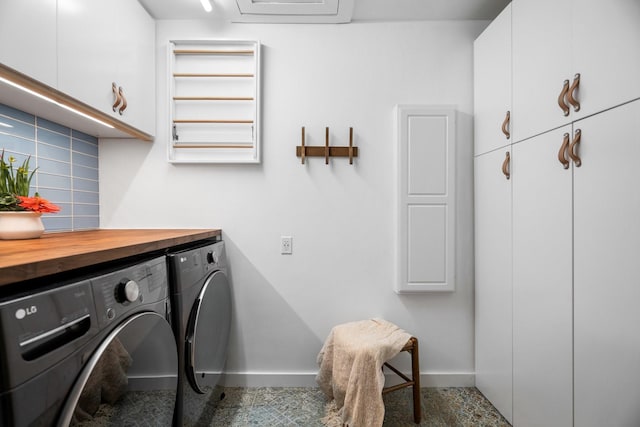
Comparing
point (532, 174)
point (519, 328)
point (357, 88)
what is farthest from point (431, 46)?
point (519, 328)

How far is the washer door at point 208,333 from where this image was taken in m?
1.31

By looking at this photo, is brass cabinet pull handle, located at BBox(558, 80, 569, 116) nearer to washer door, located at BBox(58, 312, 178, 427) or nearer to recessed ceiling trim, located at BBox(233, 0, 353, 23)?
recessed ceiling trim, located at BBox(233, 0, 353, 23)

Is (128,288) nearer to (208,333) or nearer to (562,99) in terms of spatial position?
(208,333)

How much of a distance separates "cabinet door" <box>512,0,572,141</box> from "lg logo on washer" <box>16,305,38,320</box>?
173 cm

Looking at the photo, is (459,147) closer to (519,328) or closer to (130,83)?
(519,328)

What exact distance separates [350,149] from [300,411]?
5.08 ft

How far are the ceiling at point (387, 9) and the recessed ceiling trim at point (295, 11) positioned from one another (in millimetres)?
43

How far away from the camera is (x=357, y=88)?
78.8 inches

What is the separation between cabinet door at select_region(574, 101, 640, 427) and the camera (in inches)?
39.2

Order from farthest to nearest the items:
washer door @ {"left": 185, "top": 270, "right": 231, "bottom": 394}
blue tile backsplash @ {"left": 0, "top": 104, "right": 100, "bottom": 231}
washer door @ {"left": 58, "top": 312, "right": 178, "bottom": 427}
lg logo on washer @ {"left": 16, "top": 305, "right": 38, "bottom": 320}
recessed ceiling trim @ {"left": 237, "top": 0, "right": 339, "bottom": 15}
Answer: recessed ceiling trim @ {"left": 237, "top": 0, "right": 339, "bottom": 15}
blue tile backsplash @ {"left": 0, "top": 104, "right": 100, "bottom": 231}
washer door @ {"left": 185, "top": 270, "right": 231, "bottom": 394}
washer door @ {"left": 58, "top": 312, "right": 178, "bottom": 427}
lg logo on washer @ {"left": 16, "top": 305, "right": 38, "bottom": 320}

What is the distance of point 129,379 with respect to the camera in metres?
0.85

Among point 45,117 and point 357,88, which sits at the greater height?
point 357,88

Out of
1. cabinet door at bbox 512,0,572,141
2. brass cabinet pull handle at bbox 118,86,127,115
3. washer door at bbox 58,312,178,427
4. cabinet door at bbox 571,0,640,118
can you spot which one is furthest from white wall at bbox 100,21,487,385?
washer door at bbox 58,312,178,427

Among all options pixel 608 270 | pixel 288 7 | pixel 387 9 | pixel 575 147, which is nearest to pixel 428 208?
pixel 575 147
